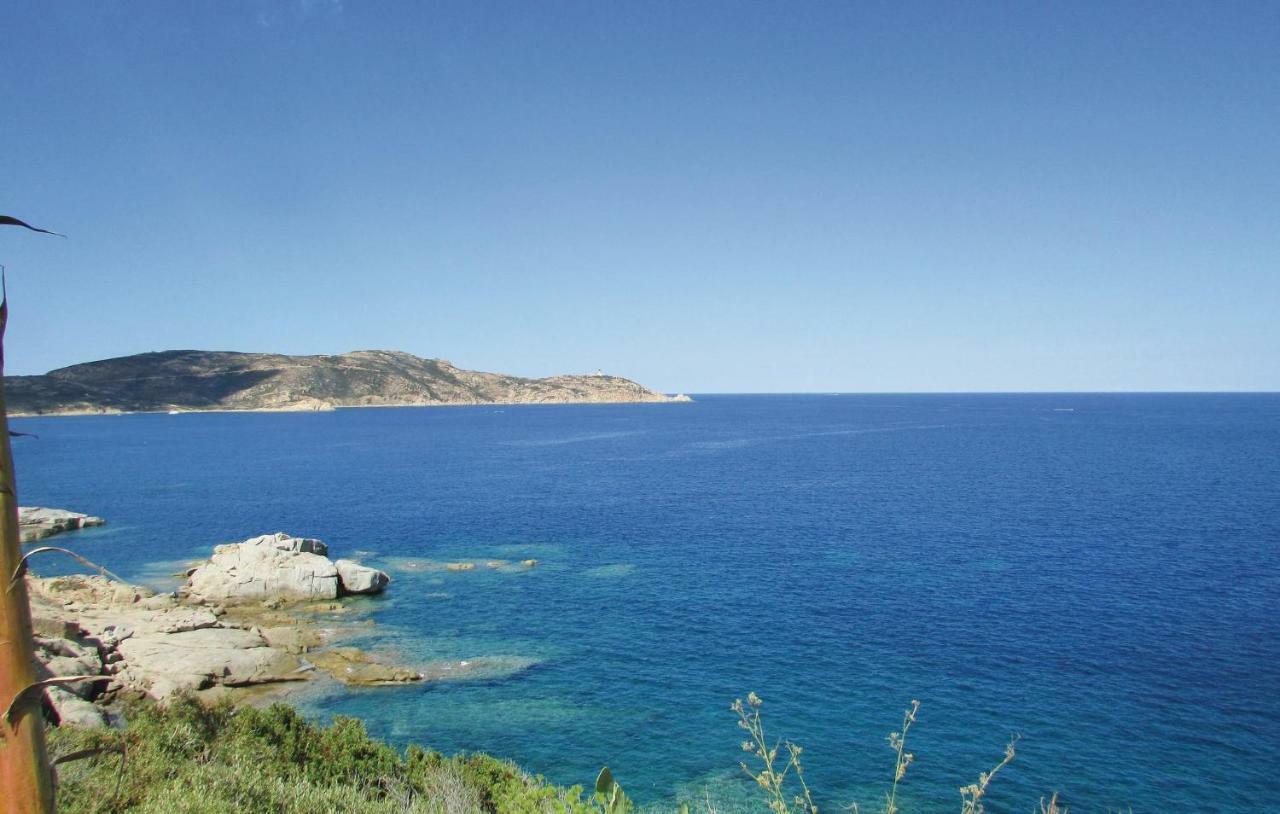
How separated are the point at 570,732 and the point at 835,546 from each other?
119 feet

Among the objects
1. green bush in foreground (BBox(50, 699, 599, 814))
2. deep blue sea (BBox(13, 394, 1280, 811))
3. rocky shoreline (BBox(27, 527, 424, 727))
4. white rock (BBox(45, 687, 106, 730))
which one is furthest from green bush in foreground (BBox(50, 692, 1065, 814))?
rocky shoreline (BBox(27, 527, 424, 727))

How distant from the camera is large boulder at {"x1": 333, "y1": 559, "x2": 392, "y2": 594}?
4972 centimetres

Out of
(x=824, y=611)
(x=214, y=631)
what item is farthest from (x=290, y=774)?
(x=824, y=611)

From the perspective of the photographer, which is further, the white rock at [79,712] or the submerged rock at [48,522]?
the submerged rock at [48,522]

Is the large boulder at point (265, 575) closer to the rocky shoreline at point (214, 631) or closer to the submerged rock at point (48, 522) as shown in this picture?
the rocky shoreline at point (214, 631)

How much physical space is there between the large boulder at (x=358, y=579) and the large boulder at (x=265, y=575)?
0.58 m

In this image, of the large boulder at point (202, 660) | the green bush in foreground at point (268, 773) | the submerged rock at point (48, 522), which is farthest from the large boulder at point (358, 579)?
the submerged rock at point (48, 522)

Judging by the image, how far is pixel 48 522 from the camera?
67.4 metres

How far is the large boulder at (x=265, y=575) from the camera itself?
47.8m

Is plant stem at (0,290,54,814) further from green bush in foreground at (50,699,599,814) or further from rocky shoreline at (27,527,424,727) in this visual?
rocky shoreline at (27,527,424,727)

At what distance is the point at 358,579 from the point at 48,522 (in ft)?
135

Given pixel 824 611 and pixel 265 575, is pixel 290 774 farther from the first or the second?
pixel 265 575

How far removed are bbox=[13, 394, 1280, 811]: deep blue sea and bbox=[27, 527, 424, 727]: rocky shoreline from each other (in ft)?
11.5

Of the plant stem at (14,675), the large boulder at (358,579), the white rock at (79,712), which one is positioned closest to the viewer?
the plant stem at (14,675)
